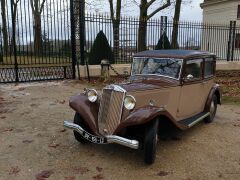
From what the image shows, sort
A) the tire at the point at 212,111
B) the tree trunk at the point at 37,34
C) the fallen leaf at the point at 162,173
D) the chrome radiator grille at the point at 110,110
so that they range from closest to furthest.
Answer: the fallen leaf at the point at 162,173 < the chrome radiator grille at the point at 110,110 < the tire at the point at 212,111 < the tree trunk at the point at 37,34

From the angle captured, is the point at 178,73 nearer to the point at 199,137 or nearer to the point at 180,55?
the point at 180,55

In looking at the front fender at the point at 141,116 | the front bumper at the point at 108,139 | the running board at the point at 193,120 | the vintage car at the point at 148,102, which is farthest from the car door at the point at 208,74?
the front bumper at the point at 108,139

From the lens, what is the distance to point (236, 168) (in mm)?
4836

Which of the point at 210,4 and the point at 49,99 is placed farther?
the point at 210,4

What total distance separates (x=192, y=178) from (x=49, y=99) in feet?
19.5

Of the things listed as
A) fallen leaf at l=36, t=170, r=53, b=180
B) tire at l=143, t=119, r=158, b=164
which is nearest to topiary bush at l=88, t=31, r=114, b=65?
tire at l=143, t=119, r=158, b=164

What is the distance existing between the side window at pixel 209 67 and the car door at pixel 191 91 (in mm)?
298

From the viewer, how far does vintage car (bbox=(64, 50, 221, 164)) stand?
4875 mm

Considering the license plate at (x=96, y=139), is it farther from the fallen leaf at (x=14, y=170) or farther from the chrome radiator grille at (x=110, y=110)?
the fallen leaf at (x=14, y=170)

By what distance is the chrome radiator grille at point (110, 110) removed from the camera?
5.10m

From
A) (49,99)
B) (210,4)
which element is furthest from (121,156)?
(210,4)

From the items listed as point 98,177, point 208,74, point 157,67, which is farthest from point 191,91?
point 98,177

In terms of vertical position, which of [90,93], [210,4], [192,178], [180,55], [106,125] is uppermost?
[210,4]

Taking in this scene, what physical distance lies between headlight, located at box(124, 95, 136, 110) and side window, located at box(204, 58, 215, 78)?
8.32 ft
